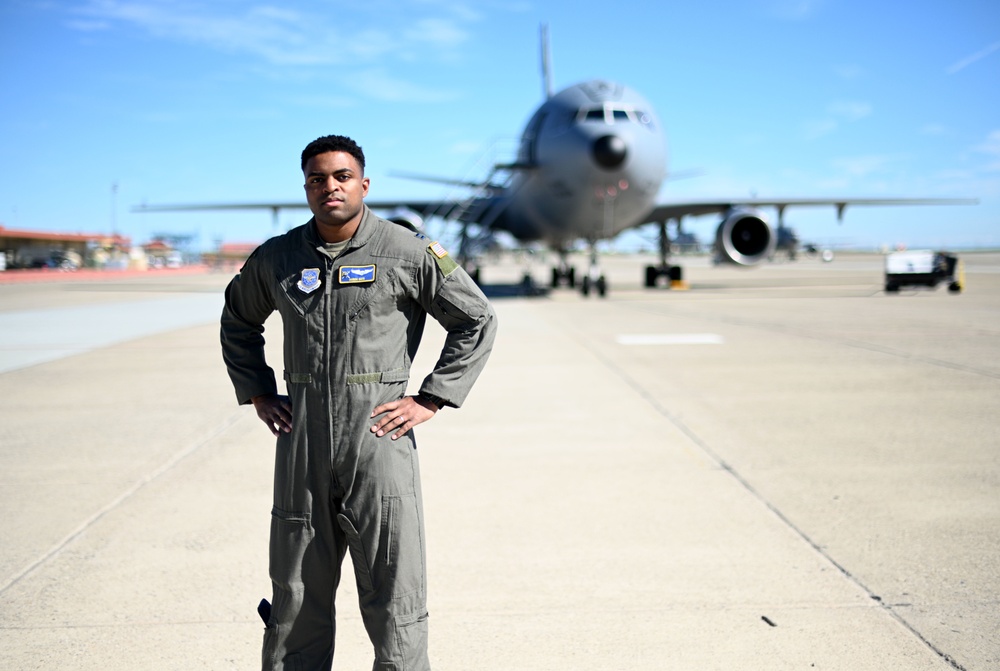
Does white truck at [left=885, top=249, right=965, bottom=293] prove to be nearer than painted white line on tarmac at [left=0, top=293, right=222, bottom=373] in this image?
No

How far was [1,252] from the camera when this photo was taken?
213 feet

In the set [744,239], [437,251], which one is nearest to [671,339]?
[437,251]

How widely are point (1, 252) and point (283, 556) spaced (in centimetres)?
7487

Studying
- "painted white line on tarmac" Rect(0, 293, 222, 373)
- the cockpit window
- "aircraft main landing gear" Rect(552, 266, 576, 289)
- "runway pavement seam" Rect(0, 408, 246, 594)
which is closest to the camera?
"runway pavement seam" Rect(0, 408, 246, 594)

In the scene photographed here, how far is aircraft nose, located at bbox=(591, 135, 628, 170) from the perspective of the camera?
1709cm

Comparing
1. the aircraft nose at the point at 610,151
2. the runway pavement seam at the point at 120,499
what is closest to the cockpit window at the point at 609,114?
the aircraft nose at the point at 610,151

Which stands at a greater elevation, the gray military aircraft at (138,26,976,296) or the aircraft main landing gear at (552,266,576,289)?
the gray military aircraft at (138,26,976,296)

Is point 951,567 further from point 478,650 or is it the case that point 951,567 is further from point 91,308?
point 91,308

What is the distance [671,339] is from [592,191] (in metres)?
7.48

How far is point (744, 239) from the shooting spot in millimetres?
23078

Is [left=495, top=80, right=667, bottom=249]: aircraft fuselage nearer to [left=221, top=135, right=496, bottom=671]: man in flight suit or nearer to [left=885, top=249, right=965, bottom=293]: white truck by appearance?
[left=885, top=249, right=965, bottom=293]: white truck

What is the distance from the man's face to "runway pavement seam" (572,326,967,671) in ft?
7.94

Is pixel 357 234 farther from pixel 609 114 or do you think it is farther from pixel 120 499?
pixel 609 114

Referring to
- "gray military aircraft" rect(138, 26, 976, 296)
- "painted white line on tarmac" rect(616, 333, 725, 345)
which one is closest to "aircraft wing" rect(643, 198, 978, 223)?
"gray military aircraft" rect(138, 26, 976, 296)
